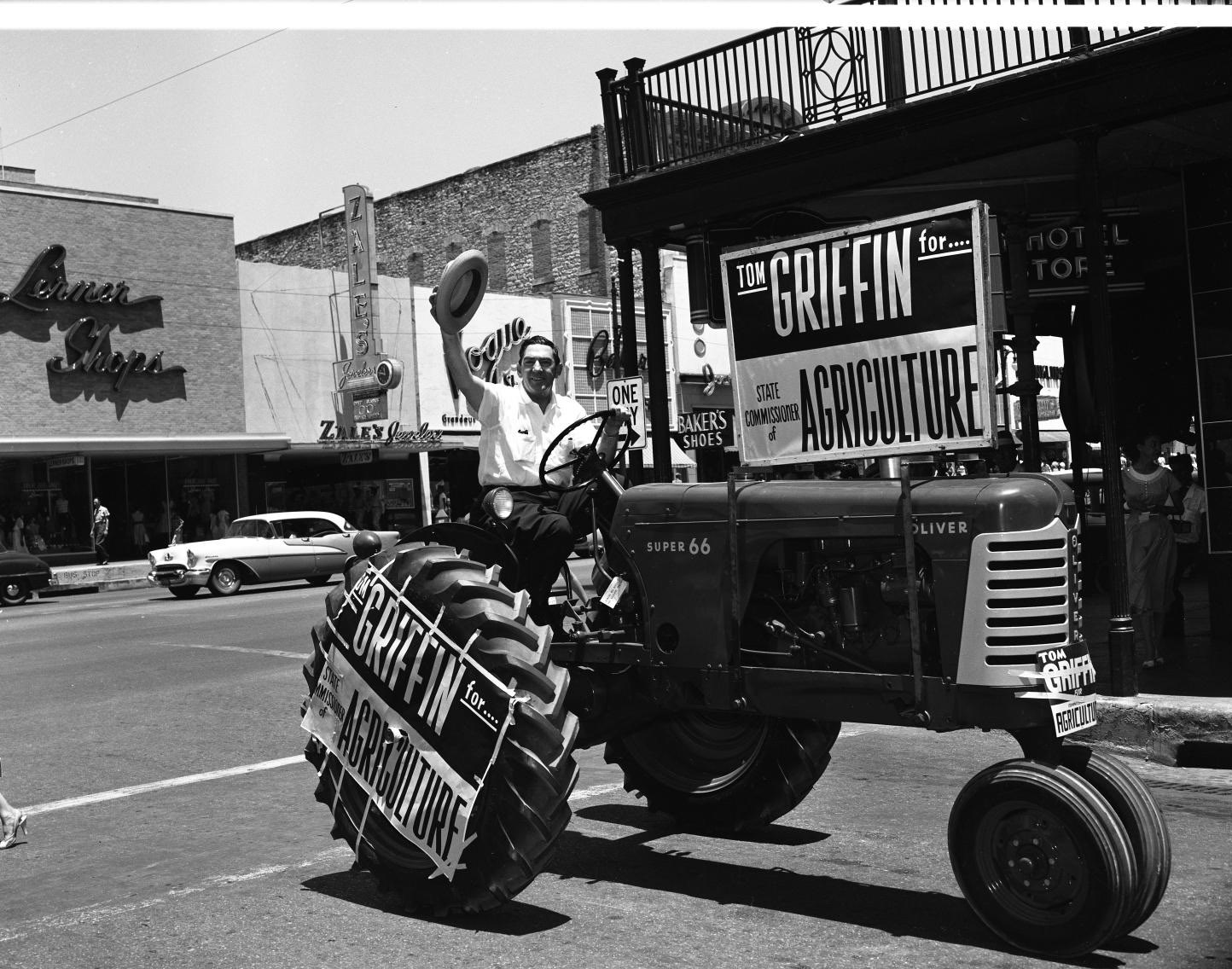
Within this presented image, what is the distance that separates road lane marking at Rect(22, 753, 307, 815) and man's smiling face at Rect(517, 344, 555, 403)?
3529 millimetres

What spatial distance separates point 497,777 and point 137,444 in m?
30.9

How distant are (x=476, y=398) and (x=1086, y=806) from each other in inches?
121

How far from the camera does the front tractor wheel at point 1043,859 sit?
4.24 m

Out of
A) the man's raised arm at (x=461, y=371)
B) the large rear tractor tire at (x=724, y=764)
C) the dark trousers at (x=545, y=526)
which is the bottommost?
the large rear tractor tire at (x=724, y=764)

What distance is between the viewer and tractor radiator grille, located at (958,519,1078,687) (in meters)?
4.50

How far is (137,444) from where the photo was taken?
33656 mm

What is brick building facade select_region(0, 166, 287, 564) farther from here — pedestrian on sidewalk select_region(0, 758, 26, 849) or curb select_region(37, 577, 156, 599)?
pedestrian on sidewalk select_region(0, 758, 26, 849)

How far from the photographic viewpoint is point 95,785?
26.7 ft

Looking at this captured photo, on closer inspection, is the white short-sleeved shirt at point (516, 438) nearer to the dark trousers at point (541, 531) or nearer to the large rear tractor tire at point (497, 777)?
the dark trousers at point (541, 531)

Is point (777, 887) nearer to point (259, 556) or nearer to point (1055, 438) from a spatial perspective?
point (259, 556)

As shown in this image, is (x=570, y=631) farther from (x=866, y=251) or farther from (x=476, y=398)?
(x=866, y=251)

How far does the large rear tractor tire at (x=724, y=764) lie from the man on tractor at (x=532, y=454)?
0.78 metres

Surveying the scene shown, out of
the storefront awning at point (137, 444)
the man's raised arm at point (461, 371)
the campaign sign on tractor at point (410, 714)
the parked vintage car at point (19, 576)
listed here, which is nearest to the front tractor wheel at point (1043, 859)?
the campaign sign on tractor at point (410, 714)

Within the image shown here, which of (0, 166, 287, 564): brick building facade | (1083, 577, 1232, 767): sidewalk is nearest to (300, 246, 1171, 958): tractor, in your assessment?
(1083, 577, 1232, 767): sidewalk
